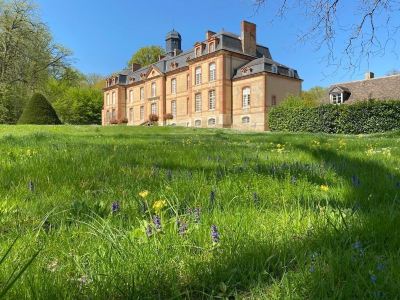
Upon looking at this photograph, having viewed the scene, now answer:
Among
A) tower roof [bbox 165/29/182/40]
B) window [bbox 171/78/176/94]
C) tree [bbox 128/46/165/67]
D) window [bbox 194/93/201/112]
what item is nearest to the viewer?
window [bbox 194/93/201/112]

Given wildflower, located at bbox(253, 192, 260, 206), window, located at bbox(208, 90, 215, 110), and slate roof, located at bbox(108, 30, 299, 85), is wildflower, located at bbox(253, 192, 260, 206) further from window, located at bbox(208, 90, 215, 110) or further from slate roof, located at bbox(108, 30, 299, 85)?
window, located at bbox(208, 90, 215, 110)

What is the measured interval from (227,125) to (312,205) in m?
48.6

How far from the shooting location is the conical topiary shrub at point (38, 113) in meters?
31.2

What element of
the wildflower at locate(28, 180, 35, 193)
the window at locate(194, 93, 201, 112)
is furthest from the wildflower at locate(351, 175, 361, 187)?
the window at locate(194, 93, 201, 112)

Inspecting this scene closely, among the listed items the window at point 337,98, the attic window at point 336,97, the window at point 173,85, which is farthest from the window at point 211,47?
the window at point 337,98

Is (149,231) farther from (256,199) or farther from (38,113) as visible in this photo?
(38,113)

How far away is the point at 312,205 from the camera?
246cm

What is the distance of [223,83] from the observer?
49969 millimetres

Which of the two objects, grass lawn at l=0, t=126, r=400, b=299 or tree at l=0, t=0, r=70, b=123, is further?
tree at l=0, t=0, r=70, b=123

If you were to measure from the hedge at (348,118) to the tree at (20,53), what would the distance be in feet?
89.9

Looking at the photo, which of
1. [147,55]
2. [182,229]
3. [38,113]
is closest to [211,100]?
[38,113]

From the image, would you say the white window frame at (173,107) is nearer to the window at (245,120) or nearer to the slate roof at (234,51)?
the slate roof at (234,51)

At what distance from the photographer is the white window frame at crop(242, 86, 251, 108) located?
161 feet

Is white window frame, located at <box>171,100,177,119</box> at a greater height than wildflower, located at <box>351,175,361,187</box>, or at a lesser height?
greater
